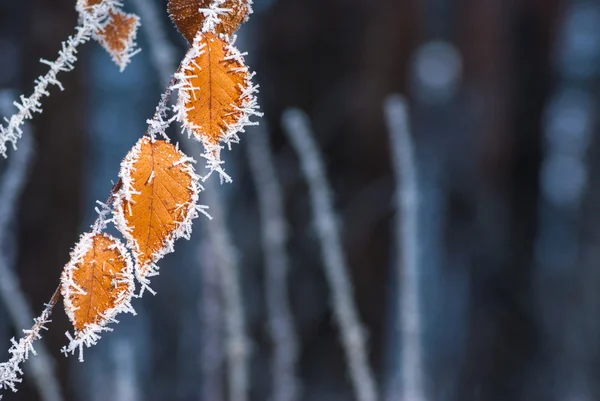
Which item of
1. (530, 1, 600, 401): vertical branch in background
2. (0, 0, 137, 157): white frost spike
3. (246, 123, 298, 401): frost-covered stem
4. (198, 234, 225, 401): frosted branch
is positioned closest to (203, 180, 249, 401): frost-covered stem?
(246, 123, 298, 401): frost-covered stem

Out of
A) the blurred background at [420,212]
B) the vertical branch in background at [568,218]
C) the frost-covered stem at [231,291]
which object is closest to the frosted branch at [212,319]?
the frost-covered stem at [231,291]

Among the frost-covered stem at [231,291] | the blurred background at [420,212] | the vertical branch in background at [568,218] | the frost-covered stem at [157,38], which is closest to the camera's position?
the frost-covered stem at [157,38]

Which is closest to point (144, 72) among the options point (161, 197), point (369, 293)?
point (369, 293)

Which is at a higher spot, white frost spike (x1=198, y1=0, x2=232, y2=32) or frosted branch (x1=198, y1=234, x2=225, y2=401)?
frosted branch (x1=198, y1=234, x2=225, y2=401)

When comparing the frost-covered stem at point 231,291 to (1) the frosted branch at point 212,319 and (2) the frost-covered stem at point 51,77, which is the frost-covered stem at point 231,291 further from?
(2) the frost-covered stem at point 51,77

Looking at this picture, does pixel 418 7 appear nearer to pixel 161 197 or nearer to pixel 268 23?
pixel 268 23

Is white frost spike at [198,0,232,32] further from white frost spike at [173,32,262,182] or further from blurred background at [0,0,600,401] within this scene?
blurred background at [0,0,600,401]
